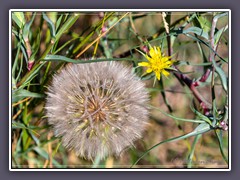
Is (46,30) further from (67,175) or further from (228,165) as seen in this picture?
(228,165)

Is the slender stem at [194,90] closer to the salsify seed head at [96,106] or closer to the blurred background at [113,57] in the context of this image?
the blurred background at [113,57]

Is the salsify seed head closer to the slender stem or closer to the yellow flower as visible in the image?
the yellow flower

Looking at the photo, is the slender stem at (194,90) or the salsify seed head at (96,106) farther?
the slender stem at (194,90)

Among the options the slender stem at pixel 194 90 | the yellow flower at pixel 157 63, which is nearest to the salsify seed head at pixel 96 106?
the yellow flower at pixel 157 63

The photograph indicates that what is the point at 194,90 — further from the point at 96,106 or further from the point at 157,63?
the point at 96,106

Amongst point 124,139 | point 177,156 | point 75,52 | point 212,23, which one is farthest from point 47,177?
point 212,23

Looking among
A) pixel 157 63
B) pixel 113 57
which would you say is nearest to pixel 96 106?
pixel 157 63

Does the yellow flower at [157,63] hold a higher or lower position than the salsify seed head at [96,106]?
higher

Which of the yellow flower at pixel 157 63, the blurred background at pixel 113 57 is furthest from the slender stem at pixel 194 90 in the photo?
the yellow flower at pixel 157 63

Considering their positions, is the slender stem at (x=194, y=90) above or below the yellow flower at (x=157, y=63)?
below
